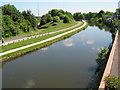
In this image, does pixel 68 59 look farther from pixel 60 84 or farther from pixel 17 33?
pixel 17 33

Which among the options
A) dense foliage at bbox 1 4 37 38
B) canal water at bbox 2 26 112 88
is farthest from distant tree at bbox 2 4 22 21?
canal water at bbox 2 26 112 88

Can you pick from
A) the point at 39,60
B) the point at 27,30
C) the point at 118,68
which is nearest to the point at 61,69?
the point at 39,60

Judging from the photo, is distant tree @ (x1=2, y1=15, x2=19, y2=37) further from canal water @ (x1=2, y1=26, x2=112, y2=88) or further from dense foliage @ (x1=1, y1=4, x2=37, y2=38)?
canal water @ (x1=2, y1=26, x2=112, y2=88)

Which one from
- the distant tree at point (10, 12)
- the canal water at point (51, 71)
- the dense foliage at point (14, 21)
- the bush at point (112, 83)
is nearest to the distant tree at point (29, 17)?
the dense foliage at point (14, 21)

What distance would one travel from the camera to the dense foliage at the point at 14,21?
121 ft

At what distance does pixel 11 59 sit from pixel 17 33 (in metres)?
18.5

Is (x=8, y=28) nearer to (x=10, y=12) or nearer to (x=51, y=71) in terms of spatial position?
(x=10, y=12)

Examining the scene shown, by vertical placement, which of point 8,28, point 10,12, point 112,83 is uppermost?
point 10,12

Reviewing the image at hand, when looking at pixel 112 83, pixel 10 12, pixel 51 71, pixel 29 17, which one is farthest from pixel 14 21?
pixel 112 83

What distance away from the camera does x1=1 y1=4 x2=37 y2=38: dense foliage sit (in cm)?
3677

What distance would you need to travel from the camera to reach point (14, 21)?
44.8m

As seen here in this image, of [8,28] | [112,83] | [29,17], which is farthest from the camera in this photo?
[29,17]

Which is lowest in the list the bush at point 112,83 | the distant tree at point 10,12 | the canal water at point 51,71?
the canal water at point 51,71

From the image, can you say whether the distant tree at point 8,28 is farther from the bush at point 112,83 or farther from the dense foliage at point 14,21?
the bush at point 112,83
